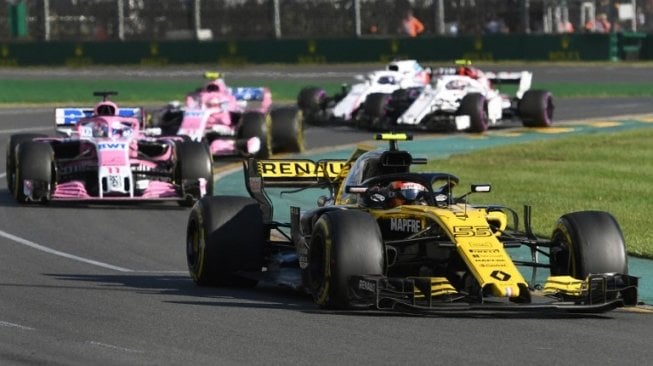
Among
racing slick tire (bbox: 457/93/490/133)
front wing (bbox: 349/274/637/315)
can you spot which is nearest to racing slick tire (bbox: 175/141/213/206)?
front wing (bbox: 349/274/637/315)

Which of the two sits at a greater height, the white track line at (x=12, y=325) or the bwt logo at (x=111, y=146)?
the bwt logo at (x=111, y=146)

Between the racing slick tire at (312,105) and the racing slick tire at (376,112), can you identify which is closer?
the racing slick tire at (376,112)

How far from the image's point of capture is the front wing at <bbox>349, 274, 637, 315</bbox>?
12.5 metres

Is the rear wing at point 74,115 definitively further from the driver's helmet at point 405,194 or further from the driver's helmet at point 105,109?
the driver's helmet at point 405,194

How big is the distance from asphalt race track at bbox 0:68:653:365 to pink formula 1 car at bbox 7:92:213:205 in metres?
5.49

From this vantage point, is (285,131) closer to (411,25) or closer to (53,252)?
(53,252)

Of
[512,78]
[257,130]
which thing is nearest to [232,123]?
[257,130]

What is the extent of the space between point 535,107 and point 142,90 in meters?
15.5

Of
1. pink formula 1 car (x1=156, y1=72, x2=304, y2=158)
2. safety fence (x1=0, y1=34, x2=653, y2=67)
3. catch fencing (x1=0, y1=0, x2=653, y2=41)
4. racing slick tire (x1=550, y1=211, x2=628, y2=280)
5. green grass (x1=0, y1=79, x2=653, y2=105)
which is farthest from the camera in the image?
catch fencing (x1=0, y1=0, x2=653, y2=41)

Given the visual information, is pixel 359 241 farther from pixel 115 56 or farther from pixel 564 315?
pixel 115 56

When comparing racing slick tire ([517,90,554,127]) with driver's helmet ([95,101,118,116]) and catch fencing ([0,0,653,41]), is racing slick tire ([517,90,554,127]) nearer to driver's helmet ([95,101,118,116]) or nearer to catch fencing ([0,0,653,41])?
driver's helmet ([95,101,118,116])

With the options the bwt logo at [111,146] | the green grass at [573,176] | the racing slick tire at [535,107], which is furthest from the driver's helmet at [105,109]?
the racing slick tire at [535,107]

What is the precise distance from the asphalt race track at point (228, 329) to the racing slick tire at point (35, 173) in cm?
565

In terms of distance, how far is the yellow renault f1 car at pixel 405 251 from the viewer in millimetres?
12633
